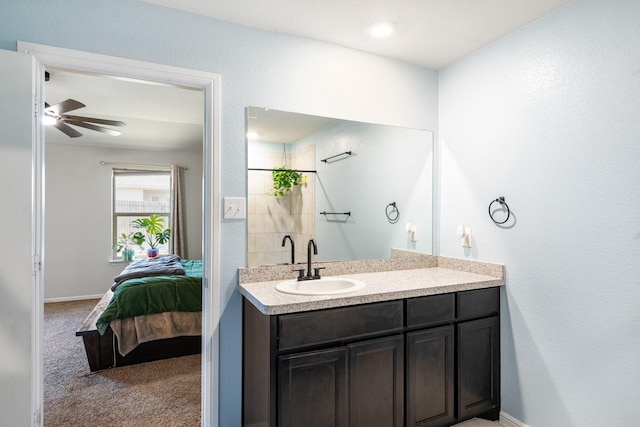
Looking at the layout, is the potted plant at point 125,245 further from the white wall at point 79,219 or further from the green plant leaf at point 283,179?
the green plant leaf at point 283,179

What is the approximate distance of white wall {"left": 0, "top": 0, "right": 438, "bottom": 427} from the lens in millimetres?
1636

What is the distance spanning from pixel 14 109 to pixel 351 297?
5.59ft

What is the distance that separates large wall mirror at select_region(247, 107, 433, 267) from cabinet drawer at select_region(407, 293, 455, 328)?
575 mm

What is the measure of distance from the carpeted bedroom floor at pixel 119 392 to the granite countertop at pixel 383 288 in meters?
1.11

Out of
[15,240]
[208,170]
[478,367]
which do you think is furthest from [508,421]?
[15,240]

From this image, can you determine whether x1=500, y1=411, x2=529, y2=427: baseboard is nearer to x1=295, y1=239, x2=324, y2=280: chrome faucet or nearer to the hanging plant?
x1=295, y1=239, x2=324, y2=280: chrome faucet

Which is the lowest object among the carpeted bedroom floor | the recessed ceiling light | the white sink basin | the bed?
the carpeted bedroom floor

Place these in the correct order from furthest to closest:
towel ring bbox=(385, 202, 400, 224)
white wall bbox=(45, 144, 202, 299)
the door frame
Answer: white wall bbox=(45, 144, 202, 299) < towel ring bbox=(385, 202, 400, 224) < the door frame

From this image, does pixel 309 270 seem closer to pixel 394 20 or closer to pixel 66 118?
pixel 394 20

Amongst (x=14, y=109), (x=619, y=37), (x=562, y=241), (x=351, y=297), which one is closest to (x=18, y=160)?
(x=14, y=109)

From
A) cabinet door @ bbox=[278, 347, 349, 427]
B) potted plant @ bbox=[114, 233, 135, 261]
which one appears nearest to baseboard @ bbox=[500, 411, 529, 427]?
cabinet door @ bbox=[278, 347, 349, 427]

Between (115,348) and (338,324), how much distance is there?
227cm

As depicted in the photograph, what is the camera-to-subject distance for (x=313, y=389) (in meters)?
1.57

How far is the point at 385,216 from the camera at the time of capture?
2.49 m
